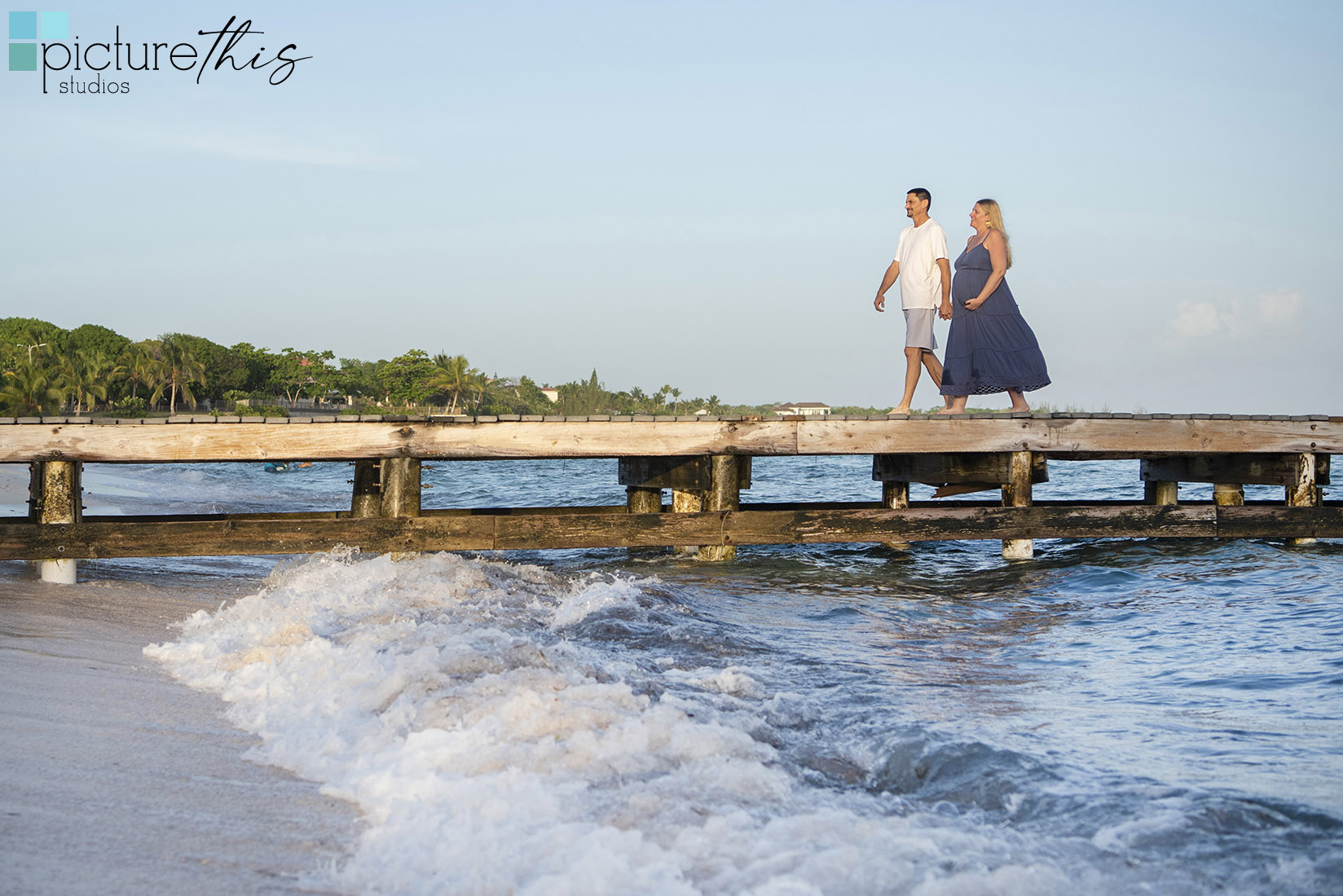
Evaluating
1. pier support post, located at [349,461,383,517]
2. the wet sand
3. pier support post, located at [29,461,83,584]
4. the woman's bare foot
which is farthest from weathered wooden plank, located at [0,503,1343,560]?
the wet sand

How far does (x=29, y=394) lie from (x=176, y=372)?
28892mm

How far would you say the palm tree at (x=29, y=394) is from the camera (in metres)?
64.8

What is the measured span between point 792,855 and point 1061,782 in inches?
48.1

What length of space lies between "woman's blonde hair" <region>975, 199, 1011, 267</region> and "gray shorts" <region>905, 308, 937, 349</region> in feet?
3.03

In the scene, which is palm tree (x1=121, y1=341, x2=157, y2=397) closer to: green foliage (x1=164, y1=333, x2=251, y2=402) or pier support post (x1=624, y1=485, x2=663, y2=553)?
green foliage (x1=164, y1=333, x2=251, y2=402)

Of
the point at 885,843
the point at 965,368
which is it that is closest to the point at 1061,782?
the point at 885,843

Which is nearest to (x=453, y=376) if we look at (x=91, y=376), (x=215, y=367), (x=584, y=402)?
(x=215, y=367)

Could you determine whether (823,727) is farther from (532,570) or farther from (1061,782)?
(532,570)

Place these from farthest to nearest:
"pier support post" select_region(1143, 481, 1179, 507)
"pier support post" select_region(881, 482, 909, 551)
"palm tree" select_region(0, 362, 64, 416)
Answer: "palm tree" select_region(0, 362, 64, 416), "pier support post" select_region(1143, 481, 1179, 507), "pier support post" select_region(881, 482, 909, 551)

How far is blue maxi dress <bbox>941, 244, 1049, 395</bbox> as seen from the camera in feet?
30.2

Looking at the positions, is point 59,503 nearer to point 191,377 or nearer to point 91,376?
point 91,376

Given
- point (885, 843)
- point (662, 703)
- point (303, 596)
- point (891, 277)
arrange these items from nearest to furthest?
point (885, 843)
point (662, 703)
point (303, 596)
point (891, 277)

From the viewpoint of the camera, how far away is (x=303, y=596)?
6188mm

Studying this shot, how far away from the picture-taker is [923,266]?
9.02m
